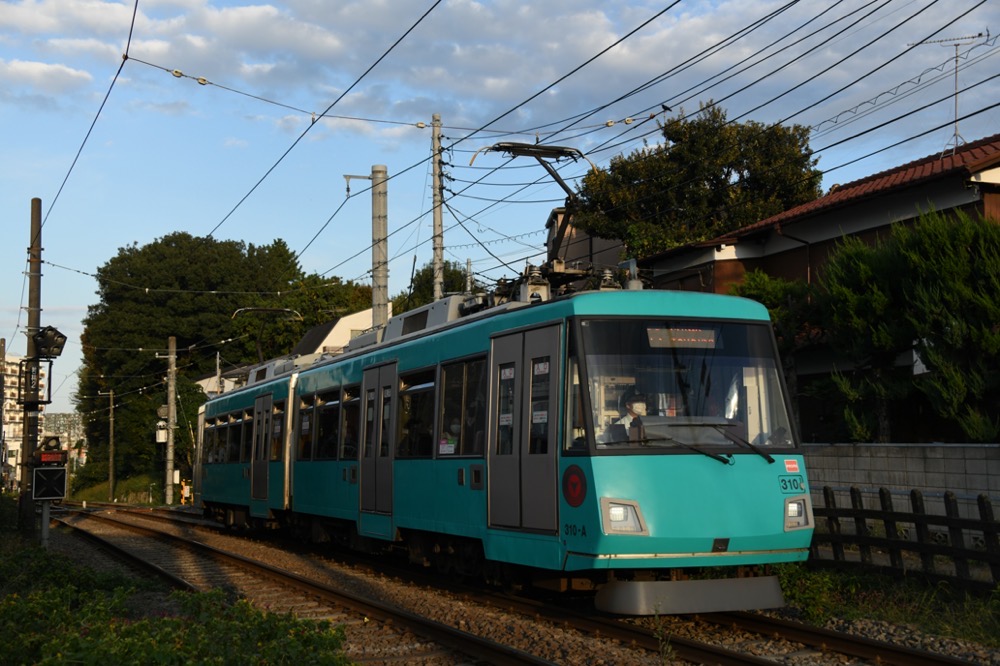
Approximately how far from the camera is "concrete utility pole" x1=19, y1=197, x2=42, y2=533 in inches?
912

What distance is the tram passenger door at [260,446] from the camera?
2059cm

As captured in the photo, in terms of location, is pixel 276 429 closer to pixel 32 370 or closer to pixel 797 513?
pixel 32 370

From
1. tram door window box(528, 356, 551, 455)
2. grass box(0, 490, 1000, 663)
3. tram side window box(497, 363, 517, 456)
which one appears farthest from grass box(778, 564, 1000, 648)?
tram side window box(497, 363, 517, 456)

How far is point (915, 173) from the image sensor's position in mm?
23422

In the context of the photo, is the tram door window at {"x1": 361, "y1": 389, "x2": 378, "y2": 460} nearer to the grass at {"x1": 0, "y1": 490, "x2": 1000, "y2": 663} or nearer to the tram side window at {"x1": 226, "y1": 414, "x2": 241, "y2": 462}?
the grass at {"x1": 0, "y1": 490, "x2": 1000, "y2": 663}

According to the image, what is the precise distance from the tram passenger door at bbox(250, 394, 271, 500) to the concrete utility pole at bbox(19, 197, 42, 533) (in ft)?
16.3

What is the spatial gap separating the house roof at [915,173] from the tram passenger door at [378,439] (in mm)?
11042

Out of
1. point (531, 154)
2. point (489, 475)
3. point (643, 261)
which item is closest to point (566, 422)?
point (489, 475)

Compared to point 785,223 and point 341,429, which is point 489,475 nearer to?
point 341,429

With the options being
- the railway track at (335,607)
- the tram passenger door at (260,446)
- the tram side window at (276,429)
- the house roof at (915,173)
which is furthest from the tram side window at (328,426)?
the house roof at (915,173)

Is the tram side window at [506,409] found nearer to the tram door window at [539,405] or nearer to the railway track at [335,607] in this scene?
the tram door window at [539,405]

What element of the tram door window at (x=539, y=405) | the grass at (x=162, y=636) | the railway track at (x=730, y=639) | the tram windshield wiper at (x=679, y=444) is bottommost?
the railway track at (x=730, y=639)

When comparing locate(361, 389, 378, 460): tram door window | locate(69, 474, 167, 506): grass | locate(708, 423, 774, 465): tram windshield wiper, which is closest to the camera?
locate(708, 423, 774, 465): tram windshield wiper

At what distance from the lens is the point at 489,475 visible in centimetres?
1132
